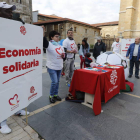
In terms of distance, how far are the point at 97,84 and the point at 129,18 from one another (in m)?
22.3

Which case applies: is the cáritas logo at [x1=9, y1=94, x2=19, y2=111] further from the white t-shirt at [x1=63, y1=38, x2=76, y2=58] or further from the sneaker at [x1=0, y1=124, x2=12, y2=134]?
the white t-shirt at [x1=63, y1=38, x2=76, y2=58]

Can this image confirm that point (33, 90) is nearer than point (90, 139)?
No

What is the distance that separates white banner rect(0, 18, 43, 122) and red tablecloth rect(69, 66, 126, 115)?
117cm

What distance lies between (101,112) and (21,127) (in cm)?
172

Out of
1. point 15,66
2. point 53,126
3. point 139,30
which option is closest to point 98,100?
point 53,126

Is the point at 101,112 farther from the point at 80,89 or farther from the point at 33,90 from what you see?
the point at 33,90

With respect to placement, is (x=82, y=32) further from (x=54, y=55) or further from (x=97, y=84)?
(x=97, y=84)

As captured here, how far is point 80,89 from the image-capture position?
124 inches

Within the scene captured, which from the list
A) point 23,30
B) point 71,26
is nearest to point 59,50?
point 23,30

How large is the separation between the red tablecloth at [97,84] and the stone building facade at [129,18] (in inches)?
821

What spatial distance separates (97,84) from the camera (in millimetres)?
2738

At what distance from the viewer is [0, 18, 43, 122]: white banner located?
1604 millimetres

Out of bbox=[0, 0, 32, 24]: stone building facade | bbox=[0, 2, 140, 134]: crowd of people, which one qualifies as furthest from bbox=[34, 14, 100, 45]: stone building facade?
bbox=[0, 2, 140, 134]: crowd of people

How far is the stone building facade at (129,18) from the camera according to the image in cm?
2067
